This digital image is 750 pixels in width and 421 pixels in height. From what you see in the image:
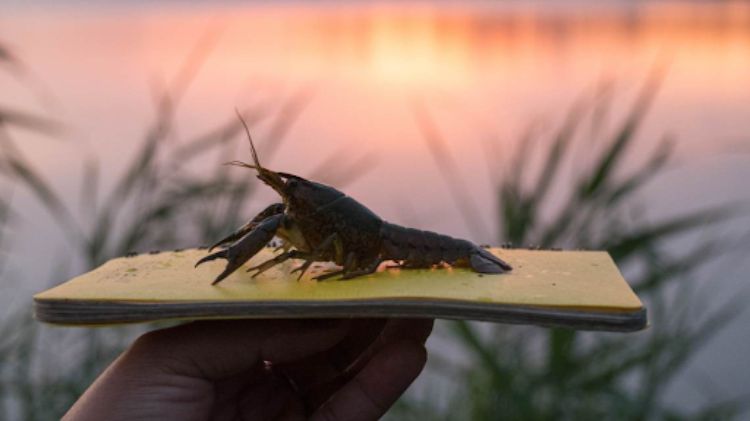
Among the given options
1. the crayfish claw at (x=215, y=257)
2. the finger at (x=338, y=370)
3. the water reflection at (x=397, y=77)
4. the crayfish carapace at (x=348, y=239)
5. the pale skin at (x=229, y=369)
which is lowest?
the water reflection at (x=397, y=77)

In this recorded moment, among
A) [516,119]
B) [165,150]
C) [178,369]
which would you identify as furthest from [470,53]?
[178,369]

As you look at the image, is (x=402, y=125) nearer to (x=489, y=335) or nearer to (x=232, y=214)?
(x=232, y=214)

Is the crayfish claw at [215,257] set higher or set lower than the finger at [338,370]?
higher

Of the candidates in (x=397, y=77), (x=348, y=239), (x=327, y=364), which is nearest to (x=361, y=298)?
(x=348, y=239)

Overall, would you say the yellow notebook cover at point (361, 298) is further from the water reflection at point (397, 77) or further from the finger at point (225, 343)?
the water reflection at point (397, 77)

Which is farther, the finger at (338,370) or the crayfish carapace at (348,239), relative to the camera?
the finger at (338,370)

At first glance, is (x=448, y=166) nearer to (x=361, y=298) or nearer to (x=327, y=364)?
(x=327, y=364)

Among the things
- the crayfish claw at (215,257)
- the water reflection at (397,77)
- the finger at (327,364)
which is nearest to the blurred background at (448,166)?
the water reflection at (397,77)
